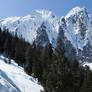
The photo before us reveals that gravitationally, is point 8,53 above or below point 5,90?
above

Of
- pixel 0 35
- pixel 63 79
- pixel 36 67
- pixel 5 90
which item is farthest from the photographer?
pixel 0 35

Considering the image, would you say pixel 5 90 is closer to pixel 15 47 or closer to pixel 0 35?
pixel 15 47

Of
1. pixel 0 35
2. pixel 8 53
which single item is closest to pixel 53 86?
pixel 8 53

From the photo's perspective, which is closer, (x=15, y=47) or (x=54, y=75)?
(x=54, y=75)

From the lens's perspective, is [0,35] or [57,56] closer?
[57,56]

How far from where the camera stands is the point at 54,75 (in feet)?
69.6

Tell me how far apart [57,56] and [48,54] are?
24285mm

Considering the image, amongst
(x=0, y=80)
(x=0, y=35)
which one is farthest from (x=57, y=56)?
(x=0, y=35)

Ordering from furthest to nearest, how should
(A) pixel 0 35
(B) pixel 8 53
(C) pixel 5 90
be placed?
(A) pixel 0 35, (B) pixel 8 53, (C) pixel 5 90

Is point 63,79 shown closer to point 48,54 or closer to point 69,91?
point 69,91

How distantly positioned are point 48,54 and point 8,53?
16.6 m

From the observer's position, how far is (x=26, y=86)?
1056 inches

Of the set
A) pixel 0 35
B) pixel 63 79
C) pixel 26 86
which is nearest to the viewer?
pixel 63 79

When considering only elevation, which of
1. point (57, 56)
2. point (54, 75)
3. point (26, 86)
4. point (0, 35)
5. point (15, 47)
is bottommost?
point (26, 86)
